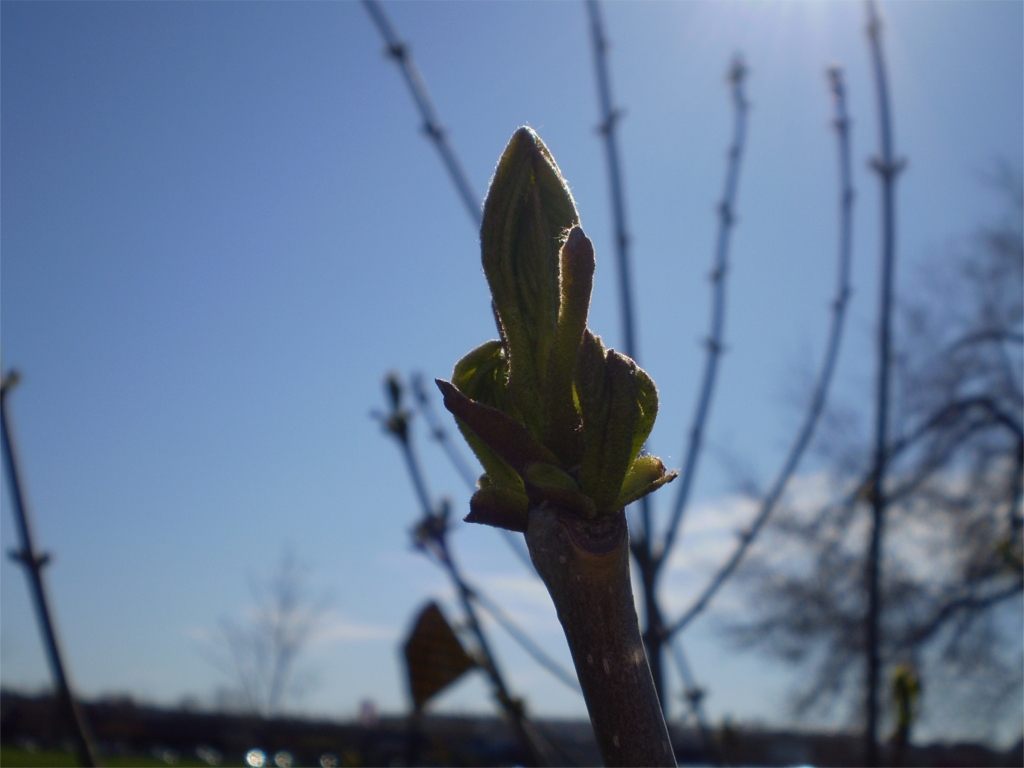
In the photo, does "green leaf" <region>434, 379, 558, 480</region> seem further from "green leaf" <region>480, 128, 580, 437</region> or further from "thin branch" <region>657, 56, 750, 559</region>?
"thin branch" <region>657, 56, 750, 559</region>

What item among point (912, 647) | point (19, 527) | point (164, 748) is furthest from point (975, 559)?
point (164, 748)

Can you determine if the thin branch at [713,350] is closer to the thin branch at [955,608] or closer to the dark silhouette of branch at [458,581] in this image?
the dark silhouette of branch at [458,581]

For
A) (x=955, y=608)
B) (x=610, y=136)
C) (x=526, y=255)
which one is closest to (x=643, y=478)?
(x=526, y=255)

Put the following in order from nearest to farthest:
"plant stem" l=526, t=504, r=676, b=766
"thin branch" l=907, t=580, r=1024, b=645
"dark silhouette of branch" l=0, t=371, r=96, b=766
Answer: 1. "plant stem" l=526, t=504, r=676, b=766
2. "dark silhouette of branch" l=0, t=371, r=96, b=766
3. "thin branch" l=907, t=580, r=1024, b=645

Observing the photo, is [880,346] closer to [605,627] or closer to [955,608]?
[605,627]

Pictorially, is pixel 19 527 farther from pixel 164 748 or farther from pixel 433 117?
pixel 164 748

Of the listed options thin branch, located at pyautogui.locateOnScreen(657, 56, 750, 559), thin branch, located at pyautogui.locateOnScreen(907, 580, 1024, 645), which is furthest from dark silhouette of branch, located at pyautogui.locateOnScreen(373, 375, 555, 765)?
thin branch, located at pyautogui.locateOnScreen(907, 580, 1024, 645)
